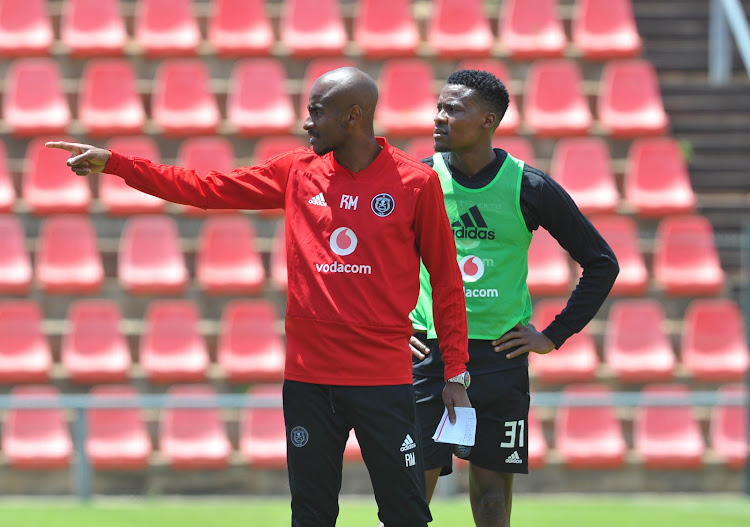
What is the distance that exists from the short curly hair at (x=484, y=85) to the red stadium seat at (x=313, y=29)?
18.1 ft

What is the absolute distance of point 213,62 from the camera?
32.1 feet

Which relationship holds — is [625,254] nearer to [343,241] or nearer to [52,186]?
[52,186]

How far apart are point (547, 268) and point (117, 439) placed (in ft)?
10.8

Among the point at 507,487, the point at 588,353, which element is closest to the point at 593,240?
the point at 507,487

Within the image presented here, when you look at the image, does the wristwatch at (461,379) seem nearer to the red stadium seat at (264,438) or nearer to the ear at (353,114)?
the ear at (353,114)

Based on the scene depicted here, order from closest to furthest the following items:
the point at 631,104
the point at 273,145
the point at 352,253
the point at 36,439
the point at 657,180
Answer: the point at 352,253 → the point at 36,439 → the point at 273,145 → the point at 657,180 → the point at 631,104

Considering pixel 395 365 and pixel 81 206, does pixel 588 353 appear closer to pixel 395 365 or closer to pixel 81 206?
pixel 81 206

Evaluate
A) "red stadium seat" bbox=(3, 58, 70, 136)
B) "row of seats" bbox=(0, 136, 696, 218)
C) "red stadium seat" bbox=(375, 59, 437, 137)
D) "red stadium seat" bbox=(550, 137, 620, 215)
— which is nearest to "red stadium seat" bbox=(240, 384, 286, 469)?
"row of seats" bbox=(0, 136, 696, 218)

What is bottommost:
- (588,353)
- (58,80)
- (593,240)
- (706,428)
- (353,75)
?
(706,428)

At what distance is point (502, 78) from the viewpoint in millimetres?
9344

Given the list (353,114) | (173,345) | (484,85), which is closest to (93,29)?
(173,345)

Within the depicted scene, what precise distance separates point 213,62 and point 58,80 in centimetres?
128

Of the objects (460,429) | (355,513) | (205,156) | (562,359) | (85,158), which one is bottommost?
(355,513)

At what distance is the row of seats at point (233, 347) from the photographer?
26.9 feet
